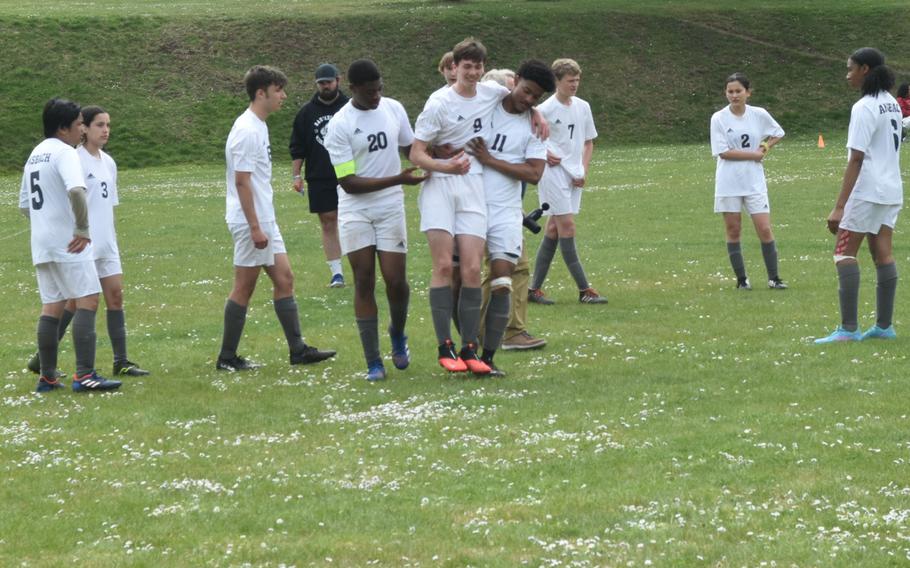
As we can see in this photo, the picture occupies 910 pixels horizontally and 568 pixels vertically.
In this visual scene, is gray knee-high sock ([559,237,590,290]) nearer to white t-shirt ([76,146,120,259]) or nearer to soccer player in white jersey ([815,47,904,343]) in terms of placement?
soccer player in white jersey ([815,47,904,343])

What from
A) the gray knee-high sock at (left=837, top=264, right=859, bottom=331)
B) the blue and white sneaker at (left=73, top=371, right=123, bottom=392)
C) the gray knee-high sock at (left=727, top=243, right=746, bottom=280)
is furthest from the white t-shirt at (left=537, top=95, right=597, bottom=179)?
the blue and white sneaker at (left=73, top=371, right=123, bottom=392)

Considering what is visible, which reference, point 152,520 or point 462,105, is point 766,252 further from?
point 152,520

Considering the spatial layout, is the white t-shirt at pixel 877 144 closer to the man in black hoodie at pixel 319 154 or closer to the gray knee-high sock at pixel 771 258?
the gray knee-high sock at pixel 771 258

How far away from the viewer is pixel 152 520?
673 cm

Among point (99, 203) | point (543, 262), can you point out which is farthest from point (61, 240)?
point (543, 262)

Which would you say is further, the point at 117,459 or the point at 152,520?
the point at 117,459

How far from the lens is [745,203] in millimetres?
15055

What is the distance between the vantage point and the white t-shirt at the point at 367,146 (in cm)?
1010

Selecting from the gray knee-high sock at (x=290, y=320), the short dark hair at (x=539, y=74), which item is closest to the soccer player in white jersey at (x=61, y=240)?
the gray knee-high sock at (x=290, y=320)

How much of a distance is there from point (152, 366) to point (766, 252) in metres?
6.90

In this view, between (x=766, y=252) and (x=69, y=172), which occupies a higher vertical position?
(x=69, y=172)

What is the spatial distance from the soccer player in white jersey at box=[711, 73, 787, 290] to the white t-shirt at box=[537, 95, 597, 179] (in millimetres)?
1572

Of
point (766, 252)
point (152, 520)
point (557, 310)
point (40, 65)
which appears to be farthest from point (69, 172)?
point (40, 65)

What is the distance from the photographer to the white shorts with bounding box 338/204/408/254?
403 inches
